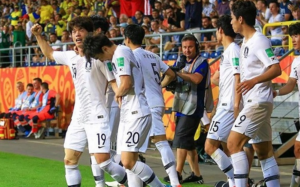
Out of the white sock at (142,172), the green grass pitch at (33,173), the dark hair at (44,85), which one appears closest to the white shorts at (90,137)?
the white sock at (142,172)

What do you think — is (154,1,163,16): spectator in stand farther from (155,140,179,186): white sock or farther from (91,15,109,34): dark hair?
(91,15,109,34): dark hair

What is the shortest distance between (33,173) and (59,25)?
46.7ft

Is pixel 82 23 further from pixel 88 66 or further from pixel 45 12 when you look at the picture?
pixel 45 12

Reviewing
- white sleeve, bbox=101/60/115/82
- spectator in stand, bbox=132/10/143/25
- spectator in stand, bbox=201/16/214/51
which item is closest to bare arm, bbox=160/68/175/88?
white sleeve, bbox=101/60/115/82

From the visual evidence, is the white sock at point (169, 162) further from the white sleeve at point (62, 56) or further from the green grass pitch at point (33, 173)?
the white sleeve at point (62, 56)

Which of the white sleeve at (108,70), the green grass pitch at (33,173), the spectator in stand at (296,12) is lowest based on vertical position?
the green grass pitch at (33,173)

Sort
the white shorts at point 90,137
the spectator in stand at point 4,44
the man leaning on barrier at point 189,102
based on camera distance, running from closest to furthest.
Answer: the white shorts at point 90,137 < the man leaning on barrier at point 189,102 < the spectator in stand at point 4,44

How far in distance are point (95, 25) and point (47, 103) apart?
1113cm

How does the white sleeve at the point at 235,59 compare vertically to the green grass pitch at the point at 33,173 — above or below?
above

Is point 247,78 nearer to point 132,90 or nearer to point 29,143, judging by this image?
point 132,90

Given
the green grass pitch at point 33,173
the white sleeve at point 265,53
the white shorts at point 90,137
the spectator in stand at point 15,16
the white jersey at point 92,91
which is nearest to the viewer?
the white sleeve at point 265,53

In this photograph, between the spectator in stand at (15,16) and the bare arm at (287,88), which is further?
the spectator in stand at (15,16)

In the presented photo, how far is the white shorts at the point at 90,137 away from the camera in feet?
28.3

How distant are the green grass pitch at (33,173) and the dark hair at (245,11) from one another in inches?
134
